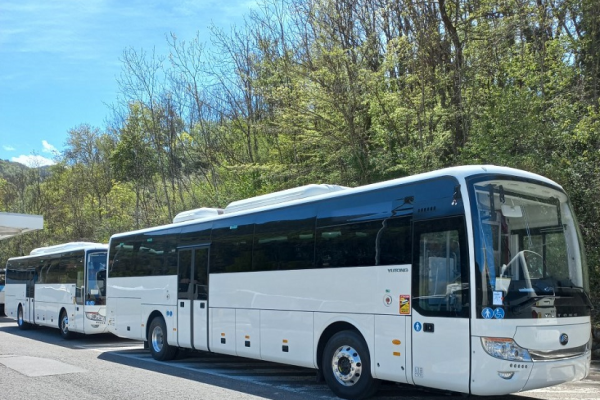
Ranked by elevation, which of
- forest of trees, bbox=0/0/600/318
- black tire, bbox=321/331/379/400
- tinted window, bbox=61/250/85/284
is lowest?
black tire, bbox=321/331/379/400

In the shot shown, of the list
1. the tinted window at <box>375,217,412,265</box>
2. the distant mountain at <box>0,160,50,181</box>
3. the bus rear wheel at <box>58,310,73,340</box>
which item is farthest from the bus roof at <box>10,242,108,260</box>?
the distant mountain at <box>0,160,50,181</box>

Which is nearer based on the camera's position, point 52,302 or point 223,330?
point 223,330

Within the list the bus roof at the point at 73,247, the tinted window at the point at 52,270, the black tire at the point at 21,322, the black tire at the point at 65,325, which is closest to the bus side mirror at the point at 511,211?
the bus roof at the point at 73,247

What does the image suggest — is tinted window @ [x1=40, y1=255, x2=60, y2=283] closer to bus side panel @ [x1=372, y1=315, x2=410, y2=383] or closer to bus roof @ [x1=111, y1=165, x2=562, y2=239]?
bus roof @ [x1=111, y1=165, x2=562, y2=239]

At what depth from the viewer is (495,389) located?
6.86 meters

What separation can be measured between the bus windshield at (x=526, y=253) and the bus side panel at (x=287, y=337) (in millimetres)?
3507

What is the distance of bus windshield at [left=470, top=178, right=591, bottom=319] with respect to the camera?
6996 millimetres

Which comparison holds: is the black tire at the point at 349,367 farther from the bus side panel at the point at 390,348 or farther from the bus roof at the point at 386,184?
the bus roof at the point at 386,184

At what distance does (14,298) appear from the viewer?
82.4ft

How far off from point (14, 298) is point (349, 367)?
21.2 meters

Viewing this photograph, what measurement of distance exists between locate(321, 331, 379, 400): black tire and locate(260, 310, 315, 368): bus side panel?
1.59 feet

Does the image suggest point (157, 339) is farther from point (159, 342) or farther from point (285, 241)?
point (285, 241)

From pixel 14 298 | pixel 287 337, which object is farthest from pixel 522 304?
pixel 14 298

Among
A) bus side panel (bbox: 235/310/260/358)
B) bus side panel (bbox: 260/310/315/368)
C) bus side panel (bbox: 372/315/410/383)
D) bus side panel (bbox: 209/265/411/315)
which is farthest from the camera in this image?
bus side panel (bbox: 235/310/260/358)
